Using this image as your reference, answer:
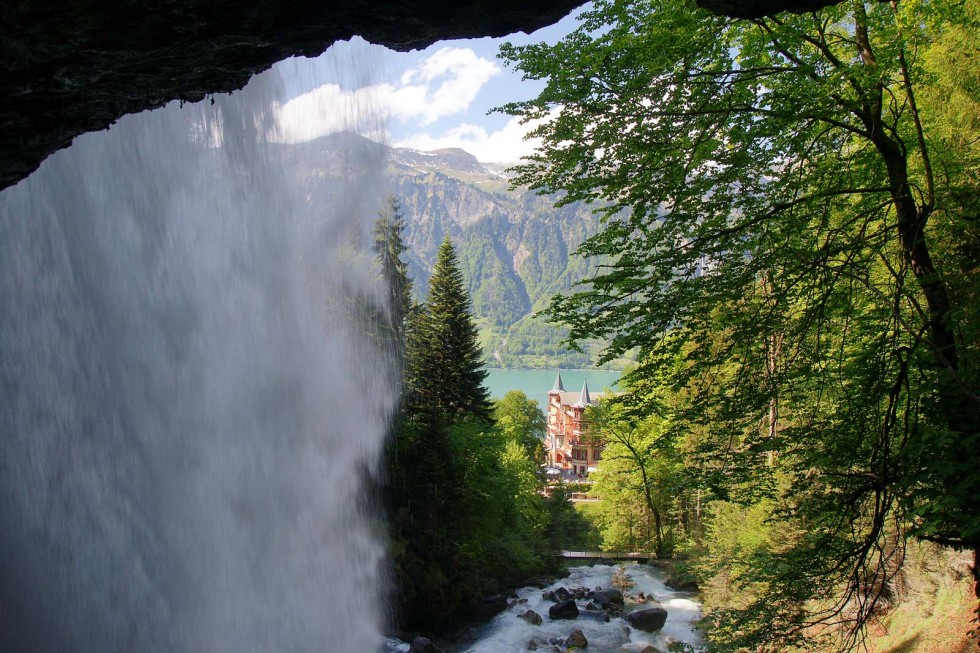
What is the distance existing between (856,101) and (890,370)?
9.44 ft

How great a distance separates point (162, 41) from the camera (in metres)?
3.89

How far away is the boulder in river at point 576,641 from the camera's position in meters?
17.8

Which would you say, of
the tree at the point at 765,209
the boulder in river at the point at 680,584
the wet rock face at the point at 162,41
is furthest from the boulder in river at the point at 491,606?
the wet rock face at the point at 162,41

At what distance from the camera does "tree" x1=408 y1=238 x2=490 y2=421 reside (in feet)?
93.0

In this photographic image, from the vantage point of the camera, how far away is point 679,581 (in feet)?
79.5

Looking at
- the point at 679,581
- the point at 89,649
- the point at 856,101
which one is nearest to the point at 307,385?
the point at 89,649

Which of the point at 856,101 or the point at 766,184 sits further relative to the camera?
the point at 766,184

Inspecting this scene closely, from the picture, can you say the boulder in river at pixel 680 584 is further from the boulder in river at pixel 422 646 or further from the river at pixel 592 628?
the boulder in river at pixel 422 646

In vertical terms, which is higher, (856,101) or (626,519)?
(856,101)

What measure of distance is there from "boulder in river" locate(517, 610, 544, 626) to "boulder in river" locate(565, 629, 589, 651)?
1623mm

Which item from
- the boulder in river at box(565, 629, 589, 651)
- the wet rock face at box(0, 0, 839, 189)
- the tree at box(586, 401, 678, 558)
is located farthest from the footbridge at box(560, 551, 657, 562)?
the wet rock face at box(0, 0, 839, 189)

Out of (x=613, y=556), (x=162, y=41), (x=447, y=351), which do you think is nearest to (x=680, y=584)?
(x=613, y=556)

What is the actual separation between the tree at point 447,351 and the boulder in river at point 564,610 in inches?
354

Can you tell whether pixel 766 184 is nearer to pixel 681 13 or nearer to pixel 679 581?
pixel 681 13
